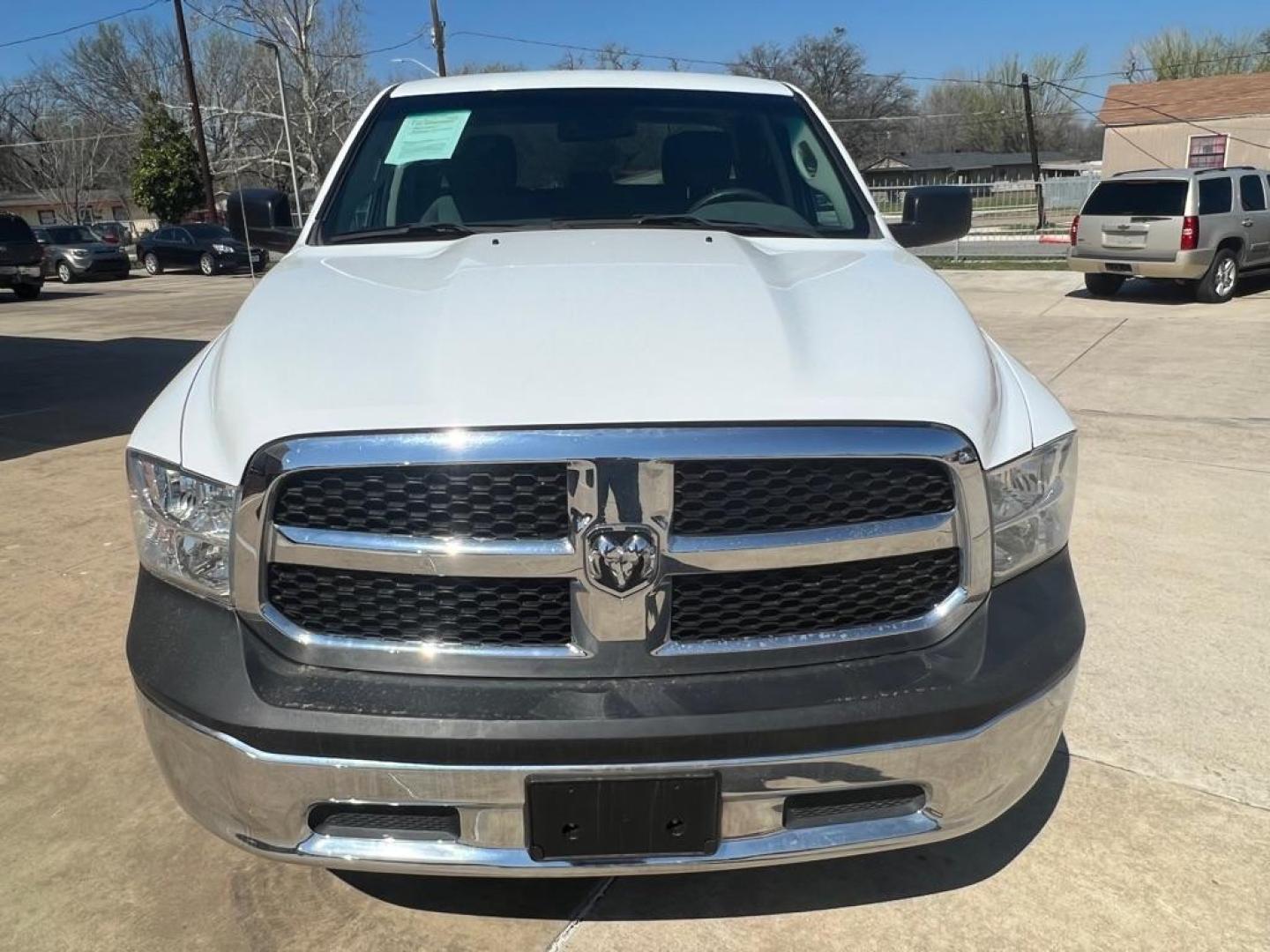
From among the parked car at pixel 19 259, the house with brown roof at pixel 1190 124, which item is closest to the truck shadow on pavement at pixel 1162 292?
the parked car at pixel 19 259

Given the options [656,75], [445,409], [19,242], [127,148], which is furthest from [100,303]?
[127,148]

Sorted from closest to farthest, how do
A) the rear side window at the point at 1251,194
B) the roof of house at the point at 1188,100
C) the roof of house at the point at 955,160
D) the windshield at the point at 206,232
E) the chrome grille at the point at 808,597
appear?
the chrome grille at the point at 808,597, the rear side window at the point at 1251,194, the windshield at the point at 206,232, the roof of house at the point at 1188,100, the roof of house at the point at 955,160

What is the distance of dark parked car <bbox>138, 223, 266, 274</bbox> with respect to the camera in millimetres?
27359

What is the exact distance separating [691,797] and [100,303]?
21.9 m

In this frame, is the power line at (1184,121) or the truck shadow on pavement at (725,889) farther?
the power line at (1184,121)

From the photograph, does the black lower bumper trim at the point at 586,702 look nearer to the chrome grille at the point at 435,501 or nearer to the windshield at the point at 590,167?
the chrome grille at the point at 435,501

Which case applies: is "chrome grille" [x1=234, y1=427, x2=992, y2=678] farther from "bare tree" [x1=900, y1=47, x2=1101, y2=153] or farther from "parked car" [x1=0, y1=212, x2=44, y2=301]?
"bare tree" [x1=900, y1=47, x2=1101, y2=153]

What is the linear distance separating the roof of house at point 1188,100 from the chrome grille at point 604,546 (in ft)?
143

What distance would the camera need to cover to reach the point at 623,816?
5.74ft

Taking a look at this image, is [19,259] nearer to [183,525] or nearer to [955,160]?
[183,525]

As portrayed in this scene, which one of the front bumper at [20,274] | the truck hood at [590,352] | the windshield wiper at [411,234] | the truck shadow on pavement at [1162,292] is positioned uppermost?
the windshield wiper at [411,234]

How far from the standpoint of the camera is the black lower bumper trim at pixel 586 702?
170cm

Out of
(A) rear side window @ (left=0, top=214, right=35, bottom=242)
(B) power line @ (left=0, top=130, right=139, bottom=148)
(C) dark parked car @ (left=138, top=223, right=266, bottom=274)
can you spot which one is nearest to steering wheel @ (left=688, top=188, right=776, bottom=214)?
(A) rear side window @ (left=0, top=214, right=35, bottom=242)

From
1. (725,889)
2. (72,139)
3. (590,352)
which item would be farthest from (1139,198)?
(72,139)
